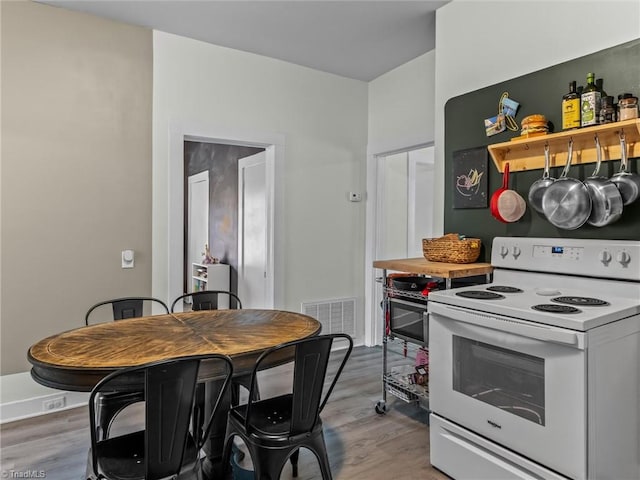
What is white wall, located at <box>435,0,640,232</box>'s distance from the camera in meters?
2.07

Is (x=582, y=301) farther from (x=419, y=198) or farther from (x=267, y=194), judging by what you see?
(x=419, y=198)

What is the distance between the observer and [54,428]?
8.70 feet

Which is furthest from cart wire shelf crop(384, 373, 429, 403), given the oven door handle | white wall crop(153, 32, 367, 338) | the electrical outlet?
the electrical outlet

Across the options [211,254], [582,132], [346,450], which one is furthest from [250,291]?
[582,132]

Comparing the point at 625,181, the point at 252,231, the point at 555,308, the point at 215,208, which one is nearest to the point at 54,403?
the point at 252,231

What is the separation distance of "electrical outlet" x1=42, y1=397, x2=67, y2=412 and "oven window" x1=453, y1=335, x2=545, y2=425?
Result: 2.58m

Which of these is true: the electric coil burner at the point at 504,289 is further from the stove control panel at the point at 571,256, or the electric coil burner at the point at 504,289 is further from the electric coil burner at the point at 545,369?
the stove control panel at the point at 571,256

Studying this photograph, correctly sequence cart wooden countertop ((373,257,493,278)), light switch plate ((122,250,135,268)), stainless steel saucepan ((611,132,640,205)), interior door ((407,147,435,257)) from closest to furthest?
1. stainless steel saucepan ((611,132,640,205))
2. cart wooden countertop ((373,257,493,278))
3. light switch plate ((122,250,135,268))
4. interior door ((407,147,435,257))

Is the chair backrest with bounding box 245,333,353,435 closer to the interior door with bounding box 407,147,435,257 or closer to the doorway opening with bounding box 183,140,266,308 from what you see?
the doorway opening with bounding box 183,140,266,308

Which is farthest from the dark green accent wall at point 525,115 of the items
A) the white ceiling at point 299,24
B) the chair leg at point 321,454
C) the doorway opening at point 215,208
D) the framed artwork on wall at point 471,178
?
the doorway opening at point 215,208

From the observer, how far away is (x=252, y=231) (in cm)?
456

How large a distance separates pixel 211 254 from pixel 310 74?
2864 millimetres

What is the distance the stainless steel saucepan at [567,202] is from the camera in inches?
79.1

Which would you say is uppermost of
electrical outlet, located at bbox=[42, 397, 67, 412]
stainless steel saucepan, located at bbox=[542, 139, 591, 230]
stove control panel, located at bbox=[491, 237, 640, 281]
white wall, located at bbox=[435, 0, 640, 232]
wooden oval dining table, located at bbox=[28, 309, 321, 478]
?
white wall, located at bbox=[435, 0, 640, 232]
